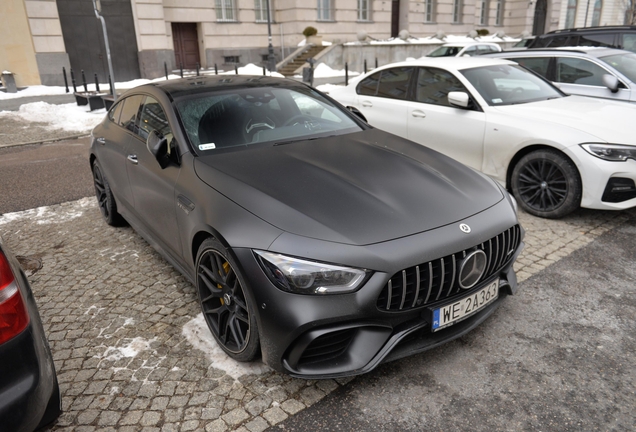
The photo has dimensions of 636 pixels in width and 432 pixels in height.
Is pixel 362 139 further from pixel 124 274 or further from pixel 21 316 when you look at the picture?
pixel 21 316

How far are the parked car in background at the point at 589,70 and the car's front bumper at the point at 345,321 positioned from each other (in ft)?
19.4

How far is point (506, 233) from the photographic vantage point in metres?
2.91

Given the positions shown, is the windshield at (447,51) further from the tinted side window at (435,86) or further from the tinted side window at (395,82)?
the tinted side window at (435,86)

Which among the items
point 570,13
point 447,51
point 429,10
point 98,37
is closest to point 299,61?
point 447,51

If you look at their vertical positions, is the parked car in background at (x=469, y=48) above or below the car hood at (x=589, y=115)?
above

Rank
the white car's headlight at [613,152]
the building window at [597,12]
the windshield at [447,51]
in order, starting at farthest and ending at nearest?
the building window at [597,12] → the windshield at [447,51] → the white car's headlight at [613,152]

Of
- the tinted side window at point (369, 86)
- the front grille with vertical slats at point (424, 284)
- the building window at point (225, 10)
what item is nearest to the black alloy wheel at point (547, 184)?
the tinted side window at point (369, 86)

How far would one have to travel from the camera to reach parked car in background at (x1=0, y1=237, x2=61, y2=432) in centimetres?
187

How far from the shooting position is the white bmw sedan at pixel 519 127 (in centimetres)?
470

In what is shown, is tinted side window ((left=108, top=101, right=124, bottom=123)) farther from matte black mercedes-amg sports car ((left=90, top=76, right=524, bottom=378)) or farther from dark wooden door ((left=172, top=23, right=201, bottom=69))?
dark wooden door ((left=172, top=23, right=201, bottom=69))

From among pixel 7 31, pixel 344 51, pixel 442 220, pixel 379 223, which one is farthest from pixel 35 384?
pixel 344 51

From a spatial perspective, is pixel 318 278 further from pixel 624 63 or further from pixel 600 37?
pixel 600 37

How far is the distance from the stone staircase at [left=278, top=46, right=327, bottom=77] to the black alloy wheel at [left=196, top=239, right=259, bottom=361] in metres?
20.3

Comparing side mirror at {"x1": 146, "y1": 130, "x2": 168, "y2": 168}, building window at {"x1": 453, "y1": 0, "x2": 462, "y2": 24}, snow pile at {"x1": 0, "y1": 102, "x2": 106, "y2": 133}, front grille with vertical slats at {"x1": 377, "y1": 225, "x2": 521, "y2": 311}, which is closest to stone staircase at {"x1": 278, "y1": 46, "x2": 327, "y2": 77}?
snow pile at {"x1": 0, "y1": 102, "x2": 106, "y2": 133}
